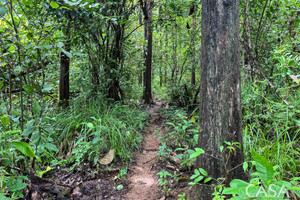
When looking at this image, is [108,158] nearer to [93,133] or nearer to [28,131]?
[93,133]

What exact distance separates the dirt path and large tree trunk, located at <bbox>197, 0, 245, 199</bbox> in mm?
763

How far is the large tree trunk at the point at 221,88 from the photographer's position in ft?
5.72

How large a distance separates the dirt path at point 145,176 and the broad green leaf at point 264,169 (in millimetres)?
1802

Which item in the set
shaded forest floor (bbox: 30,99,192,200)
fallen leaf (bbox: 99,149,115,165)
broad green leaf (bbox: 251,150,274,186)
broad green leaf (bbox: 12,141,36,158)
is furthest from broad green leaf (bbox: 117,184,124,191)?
broad green leaf (bbox: 251,150,274,186)

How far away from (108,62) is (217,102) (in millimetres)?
3280

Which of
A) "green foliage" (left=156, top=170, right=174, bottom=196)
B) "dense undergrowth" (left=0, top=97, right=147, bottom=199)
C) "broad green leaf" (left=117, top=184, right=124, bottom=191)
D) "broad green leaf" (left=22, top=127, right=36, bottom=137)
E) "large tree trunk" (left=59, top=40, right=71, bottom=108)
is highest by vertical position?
"large tree trunk" (left=59, top=40, right=71, bottom=108)

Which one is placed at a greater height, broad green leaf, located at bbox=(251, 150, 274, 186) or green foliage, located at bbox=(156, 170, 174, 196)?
broad green leaf, located at bbox=(251, 150, 274, 186)

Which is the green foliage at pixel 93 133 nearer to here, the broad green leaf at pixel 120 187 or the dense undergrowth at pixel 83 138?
the dense undergrowth at pixel 83 138

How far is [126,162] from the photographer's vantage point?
296 cm

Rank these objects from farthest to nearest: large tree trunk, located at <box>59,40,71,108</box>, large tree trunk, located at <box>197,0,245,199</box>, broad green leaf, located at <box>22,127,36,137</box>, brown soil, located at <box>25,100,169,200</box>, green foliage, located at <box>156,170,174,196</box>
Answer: large tree trunk, located at <box>59,40,71,108</box>, green foliage, located at <box>156,170,174,196</box>, brown soil, located at <box>25,100,169,200</box>, large tree trunk, located at <box>197,0,245,199</box>, broad green leaf, located at <box>22,127,36,137</box>

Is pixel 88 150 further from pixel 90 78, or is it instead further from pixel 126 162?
pixel 90 78

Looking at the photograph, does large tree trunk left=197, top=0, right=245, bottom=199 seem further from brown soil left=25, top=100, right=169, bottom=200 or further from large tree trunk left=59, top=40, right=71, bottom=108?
large tree trunk left=59, top=40, right=71, bottom=108

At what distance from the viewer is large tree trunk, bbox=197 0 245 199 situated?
68.6 inches

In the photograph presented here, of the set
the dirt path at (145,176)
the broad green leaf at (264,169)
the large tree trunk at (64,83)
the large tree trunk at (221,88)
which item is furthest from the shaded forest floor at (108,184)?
the large tree trunk at (64,83)
